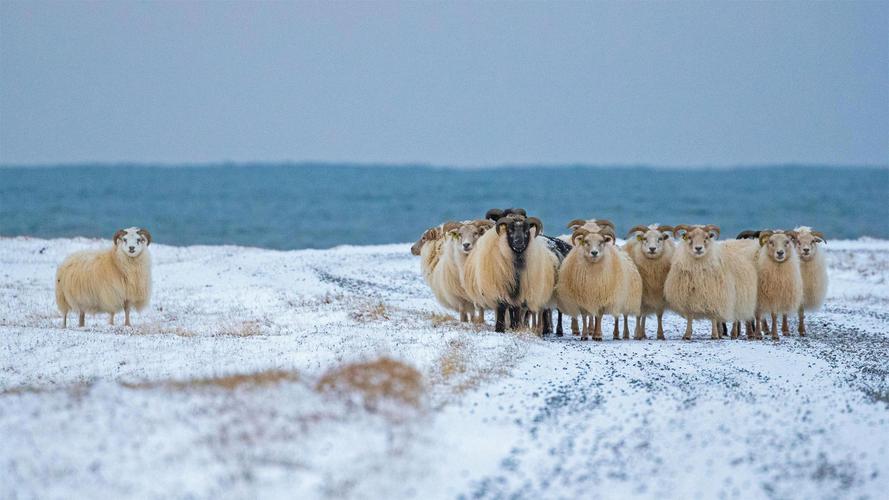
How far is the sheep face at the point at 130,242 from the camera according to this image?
2052cm

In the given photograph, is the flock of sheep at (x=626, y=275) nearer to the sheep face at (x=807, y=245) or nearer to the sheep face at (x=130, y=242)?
the sheep face at (x=807, y=245)

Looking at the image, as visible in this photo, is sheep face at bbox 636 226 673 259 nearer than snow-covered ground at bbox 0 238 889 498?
No

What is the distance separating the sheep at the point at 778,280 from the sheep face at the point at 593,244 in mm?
2853

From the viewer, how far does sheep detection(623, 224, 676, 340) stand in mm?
19219

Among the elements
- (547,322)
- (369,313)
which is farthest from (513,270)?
(369,313)

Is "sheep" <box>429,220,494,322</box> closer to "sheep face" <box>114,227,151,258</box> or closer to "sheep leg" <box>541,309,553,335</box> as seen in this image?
"sheep leg" <box>541,309,553,335</box>

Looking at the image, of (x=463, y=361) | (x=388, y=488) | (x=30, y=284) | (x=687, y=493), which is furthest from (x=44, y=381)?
(x=30, y=284)

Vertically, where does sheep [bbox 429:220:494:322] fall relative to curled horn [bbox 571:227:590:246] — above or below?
below

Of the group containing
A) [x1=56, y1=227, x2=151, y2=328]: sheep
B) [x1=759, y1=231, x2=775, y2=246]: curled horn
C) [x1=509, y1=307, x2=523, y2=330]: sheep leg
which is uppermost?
[x1=759, y1=231, x2=775, y2=246]: curled horn

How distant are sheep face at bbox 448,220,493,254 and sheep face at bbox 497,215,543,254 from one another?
116 cm

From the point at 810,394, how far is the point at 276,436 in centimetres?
622

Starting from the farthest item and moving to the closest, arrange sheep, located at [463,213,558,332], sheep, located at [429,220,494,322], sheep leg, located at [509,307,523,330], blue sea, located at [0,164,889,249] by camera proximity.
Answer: blue sea, located at [0,164,889,249] < sheep, located at [429,220,494,322] < sheep leg, located at [509,307,523,330] < sheep, located at [463,213,558,332]

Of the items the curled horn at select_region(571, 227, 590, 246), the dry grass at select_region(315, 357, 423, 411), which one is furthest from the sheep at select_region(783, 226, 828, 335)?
the dry grass at select_region(315, 357, 423, 411)

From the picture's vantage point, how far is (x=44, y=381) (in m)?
14.3
